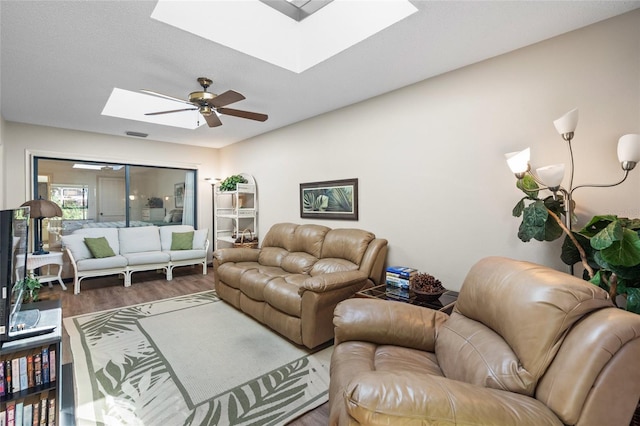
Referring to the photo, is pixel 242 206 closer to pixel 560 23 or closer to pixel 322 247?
pixel 322 247

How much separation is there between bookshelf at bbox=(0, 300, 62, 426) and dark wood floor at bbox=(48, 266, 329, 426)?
154cm

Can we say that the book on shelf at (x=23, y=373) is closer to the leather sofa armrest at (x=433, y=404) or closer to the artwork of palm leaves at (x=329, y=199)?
the leather sofa armrest at (x=433, y=404)

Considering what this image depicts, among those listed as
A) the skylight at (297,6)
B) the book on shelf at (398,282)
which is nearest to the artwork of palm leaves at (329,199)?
the book on shelf at (398,282)

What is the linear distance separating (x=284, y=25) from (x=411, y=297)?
261 cm

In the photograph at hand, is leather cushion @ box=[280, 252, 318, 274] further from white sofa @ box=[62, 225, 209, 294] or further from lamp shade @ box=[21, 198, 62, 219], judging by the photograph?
lamp shade @ box=[21, 198, 62, 219]

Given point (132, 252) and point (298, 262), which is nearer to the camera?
point (298, 262)

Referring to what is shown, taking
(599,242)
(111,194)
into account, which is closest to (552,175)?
(599,242)

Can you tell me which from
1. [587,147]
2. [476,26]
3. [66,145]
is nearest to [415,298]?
[587,147]

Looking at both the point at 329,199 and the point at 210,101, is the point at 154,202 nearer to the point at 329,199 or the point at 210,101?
the point at 329,199

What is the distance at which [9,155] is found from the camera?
442 centimetres

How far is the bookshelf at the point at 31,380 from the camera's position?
1.45 metres

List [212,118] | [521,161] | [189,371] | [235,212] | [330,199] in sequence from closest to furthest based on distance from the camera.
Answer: [521,161] < [189,371] < [212,118] < [330,199] < [235,212]

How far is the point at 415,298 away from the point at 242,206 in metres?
4.06

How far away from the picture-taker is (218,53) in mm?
2463
